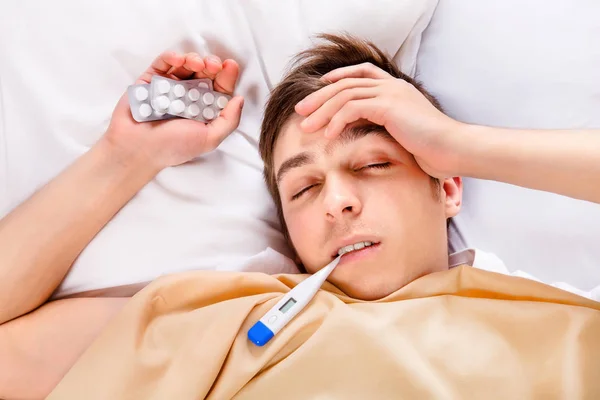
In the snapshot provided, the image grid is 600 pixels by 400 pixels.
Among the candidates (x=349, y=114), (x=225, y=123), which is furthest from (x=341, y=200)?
(x=225, y=123)

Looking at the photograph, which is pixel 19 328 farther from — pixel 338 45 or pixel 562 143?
pixel 562 143

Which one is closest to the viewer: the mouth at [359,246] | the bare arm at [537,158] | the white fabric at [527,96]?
the bare arm at [537,158]

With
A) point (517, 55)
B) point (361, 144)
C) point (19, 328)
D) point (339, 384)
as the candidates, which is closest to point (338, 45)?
point (361, 144)

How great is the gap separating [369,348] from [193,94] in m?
0.59

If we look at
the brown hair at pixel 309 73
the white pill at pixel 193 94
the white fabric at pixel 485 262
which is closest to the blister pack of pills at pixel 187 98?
the white pill at pixel 193 94

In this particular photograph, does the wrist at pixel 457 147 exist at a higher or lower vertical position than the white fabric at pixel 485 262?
higher

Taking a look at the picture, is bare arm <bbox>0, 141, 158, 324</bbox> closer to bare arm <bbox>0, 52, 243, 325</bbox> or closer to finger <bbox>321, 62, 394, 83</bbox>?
bare arm <bbox>0, 52, 243, 325</bbox>

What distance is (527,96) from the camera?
126 cm

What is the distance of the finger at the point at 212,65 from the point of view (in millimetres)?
1195

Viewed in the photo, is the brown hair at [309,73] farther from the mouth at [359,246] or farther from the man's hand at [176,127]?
the mouth at [359,246]

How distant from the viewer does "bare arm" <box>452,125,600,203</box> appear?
894mm

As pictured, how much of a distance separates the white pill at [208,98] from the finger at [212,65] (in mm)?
43

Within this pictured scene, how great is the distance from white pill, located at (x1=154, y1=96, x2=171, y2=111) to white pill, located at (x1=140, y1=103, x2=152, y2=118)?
0.06 feet

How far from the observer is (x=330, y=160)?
3.34 feet
